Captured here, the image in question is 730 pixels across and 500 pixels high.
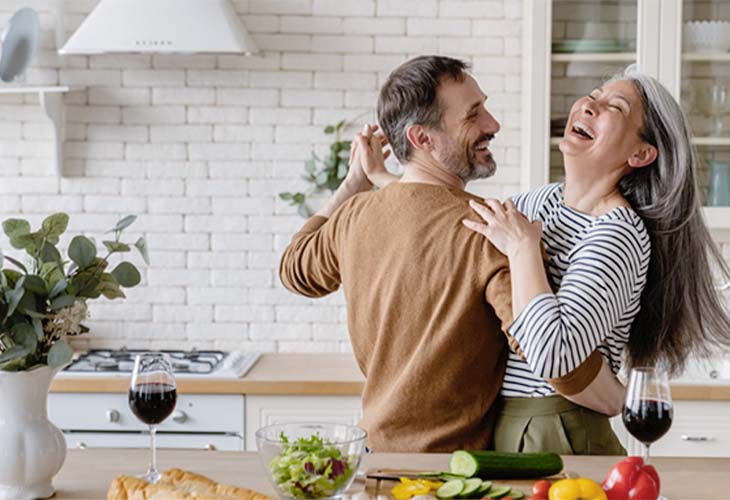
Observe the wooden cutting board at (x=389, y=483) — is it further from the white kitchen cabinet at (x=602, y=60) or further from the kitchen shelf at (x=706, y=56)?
the kitchen shelf at (x=706, y=56)

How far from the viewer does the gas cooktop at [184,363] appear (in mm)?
3686

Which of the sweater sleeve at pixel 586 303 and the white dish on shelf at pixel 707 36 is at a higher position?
the white dish on shelf at pixel 707 36

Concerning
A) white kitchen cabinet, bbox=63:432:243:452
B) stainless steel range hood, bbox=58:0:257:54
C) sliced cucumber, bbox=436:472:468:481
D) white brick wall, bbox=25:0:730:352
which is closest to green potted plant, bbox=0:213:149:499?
sliced cucumber, bbox=436:472:468:481

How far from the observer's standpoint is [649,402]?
1869mm

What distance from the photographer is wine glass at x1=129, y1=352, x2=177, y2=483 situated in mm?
1933

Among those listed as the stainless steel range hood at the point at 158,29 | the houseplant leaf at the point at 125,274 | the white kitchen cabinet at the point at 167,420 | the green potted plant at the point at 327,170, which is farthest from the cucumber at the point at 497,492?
the green potted plant at the point at 327,170

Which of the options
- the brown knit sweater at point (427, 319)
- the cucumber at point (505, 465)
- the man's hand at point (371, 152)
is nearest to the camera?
the cucumber at point (505, 465)

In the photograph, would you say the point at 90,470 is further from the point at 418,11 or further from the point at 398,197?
the point at 418,11

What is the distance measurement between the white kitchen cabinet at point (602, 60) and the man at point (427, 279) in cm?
149

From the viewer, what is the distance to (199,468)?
82.7 inches

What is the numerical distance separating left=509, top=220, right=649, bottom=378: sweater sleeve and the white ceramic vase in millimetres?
867


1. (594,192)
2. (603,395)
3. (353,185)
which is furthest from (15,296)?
(594,192)

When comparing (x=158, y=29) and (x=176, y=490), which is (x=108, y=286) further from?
(x=158, y=29)

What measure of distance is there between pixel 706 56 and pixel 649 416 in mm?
2327
